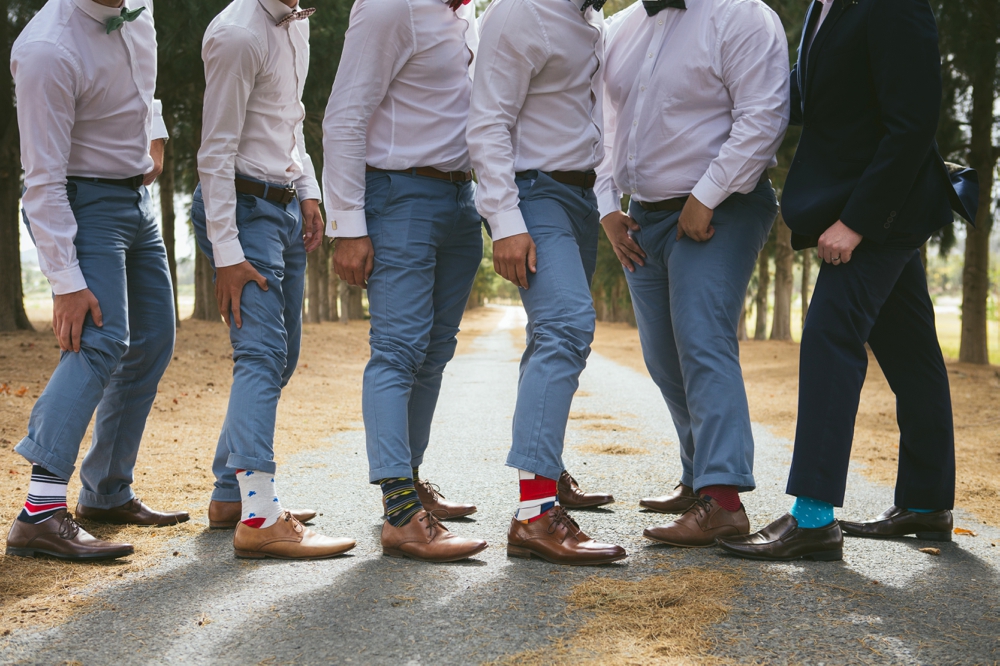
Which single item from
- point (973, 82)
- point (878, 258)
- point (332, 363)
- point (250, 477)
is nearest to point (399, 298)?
point (250, 477)

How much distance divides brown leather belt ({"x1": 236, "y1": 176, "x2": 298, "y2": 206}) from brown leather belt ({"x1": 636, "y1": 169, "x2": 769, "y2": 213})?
153 cm

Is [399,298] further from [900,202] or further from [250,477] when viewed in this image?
[900,202]

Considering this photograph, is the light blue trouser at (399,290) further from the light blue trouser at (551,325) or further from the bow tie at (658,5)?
the bow tie at (658,5)

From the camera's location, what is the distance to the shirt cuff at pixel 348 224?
314 cm

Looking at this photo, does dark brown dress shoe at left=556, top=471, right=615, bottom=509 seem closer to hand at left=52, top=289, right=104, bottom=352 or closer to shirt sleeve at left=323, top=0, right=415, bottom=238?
shirt sleeve at left=323, top=0, right=415, bottom=238

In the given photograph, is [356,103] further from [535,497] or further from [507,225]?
[535,497]

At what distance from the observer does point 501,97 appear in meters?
3.11

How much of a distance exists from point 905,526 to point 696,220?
57.8 inches

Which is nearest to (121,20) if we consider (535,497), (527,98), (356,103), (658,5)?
(356,103)

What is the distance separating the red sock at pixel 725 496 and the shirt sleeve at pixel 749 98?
3.56 feet

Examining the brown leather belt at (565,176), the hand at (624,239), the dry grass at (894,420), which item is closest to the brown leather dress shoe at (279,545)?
the brown leather belt at (565,176)

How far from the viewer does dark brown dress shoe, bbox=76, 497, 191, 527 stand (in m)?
3.44

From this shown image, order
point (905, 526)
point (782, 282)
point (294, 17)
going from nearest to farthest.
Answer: point (905, 526)
point (294, 17)
point (782, 282)

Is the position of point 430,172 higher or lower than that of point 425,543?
higher
